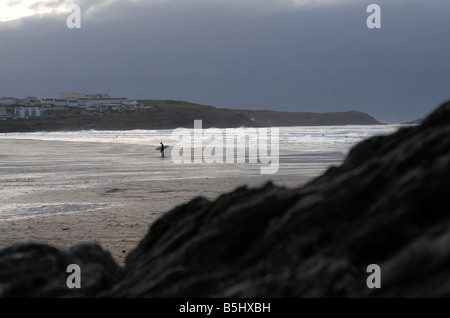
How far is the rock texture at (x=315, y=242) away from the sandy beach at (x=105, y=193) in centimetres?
375

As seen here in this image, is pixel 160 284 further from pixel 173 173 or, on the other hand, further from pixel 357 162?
pixel 173 173

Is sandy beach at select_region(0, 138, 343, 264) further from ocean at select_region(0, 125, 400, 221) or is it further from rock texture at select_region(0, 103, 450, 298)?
rock texture at select_region(0, 103, 450, 298)

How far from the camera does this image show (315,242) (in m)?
4.93

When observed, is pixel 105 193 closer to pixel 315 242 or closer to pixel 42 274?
pixel 42 274

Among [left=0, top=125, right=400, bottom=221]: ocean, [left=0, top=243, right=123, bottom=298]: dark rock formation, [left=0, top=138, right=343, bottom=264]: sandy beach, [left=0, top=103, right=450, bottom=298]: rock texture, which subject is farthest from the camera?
[left=0, top=125, right=400, bottom=221]: ocean

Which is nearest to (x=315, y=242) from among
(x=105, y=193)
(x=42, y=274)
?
(x=42, y=274)

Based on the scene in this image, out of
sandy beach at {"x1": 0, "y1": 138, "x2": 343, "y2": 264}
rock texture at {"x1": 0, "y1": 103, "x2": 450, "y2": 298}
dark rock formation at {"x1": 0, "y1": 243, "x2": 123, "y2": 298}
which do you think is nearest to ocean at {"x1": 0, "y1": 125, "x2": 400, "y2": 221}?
sandy beach at {"x1": 0, "y1": 138, "x2": 343, "y2": 264}

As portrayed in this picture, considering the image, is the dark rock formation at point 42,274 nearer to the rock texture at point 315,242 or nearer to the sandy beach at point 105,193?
the rock texture at point 315,242

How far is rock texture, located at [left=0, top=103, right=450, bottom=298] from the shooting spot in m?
4.34

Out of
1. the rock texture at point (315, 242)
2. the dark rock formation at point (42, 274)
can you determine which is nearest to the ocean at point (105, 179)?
the dark rock formation at point (42, 274)

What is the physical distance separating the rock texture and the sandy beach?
3.75 metres

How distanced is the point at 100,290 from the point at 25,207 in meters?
10.9
